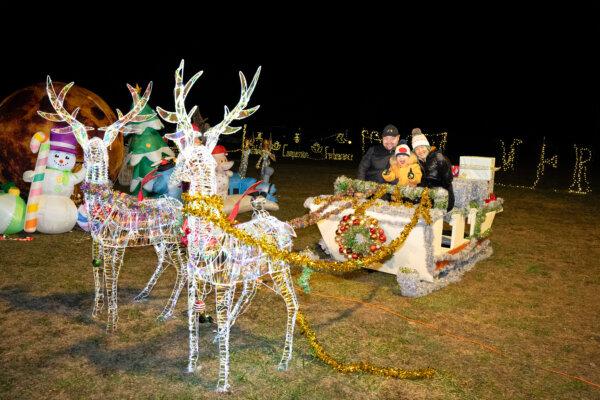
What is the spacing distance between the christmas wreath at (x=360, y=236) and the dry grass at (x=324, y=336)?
0.60 m

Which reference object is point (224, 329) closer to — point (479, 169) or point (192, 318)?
point (192, 318)

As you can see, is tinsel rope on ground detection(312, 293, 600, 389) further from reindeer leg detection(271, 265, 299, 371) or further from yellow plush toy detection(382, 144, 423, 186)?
yellow plush toy detection(382, 144, 423, 186)

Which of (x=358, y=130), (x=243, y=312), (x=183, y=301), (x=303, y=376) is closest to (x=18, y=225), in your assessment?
(x=183, y=301)

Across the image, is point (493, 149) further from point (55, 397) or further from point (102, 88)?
point (55, 397)

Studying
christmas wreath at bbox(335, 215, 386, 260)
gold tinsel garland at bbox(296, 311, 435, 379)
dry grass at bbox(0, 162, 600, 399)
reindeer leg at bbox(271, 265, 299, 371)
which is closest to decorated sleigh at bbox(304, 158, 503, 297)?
christmas wreath at bbox(335, 215, 386, 260)

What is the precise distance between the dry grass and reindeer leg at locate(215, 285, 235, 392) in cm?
15

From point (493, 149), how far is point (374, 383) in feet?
94.3

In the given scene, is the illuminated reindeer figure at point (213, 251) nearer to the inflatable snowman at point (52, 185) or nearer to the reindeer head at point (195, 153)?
the reindeer head at point (195, 153)

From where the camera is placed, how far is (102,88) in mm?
24422

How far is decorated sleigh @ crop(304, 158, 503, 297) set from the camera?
6.72 meters

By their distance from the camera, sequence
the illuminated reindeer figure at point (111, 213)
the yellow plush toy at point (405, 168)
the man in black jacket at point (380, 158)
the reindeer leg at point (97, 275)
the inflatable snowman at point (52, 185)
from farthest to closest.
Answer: the inflatable snowman at point (52, 185)
the man in black jacket at point (380, 158)
the yellow plush toy at point (405, 168)
the reindeer leg at point (97, 275)
the illuminated reindeer figure at point (111, 213)

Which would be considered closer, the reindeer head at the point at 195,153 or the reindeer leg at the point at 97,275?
the reindeer head at the point at 195,153

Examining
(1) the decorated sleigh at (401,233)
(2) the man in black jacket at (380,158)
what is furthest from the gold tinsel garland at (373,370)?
(2) the man in black jacket at (380,158)

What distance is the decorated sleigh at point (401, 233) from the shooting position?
22.1 ft
